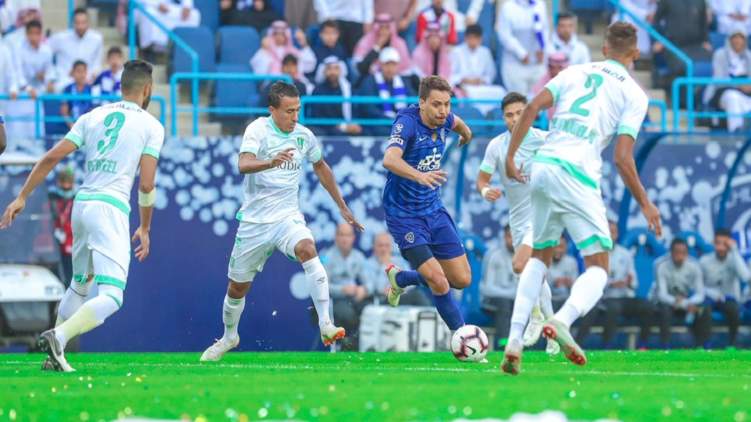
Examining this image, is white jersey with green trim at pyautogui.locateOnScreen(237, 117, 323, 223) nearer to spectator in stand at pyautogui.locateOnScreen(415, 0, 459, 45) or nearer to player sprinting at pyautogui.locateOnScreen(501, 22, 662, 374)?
player sprinting at pyautogui.locateOnScreen(501, 22, 662, 374)

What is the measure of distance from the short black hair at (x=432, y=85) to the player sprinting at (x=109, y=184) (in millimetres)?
2435

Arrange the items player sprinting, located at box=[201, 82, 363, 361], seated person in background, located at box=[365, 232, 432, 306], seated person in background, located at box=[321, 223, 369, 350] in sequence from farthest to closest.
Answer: seated person in background, located at box=[365, 232, 432, 306] < seated person in background, located at box=[321, 223, 369, 350] < player sprinting, located at box=[201, 82, 363, 361]

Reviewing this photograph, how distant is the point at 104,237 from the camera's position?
13070 millimetres

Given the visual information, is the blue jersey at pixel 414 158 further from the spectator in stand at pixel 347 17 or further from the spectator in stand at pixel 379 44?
the spectator in stand at pixel 347 17

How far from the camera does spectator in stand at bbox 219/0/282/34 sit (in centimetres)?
2447

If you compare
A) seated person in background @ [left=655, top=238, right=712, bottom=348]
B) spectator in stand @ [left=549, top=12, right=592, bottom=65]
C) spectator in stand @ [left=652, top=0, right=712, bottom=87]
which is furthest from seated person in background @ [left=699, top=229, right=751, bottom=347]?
spectator in stand @ [left=652, top=0, right=712, bottom=87]

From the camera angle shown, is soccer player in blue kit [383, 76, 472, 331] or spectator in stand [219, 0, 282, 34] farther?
spectator in stand [219, 0, 282, 34]

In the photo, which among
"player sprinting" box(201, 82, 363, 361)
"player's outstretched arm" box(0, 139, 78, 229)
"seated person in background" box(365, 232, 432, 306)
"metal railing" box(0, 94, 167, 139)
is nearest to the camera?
"player's outstretched arm" box(0, 139, 78, 229)

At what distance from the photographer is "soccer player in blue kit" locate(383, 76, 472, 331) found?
579 inches

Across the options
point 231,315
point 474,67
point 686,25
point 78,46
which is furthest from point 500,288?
point 686,25

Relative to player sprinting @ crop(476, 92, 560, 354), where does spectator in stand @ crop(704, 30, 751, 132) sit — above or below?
above

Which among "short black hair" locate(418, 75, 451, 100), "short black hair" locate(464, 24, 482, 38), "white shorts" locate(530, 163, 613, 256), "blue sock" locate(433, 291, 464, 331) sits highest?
"short black hair" locate(464, 24, 482, 38)

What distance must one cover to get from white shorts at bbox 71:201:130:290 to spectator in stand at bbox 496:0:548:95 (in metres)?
11.9

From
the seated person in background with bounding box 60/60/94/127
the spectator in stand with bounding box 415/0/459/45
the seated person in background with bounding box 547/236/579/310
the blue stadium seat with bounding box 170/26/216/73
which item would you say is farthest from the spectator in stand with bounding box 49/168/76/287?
the seated person in background with bounding box 547/236/579/310
